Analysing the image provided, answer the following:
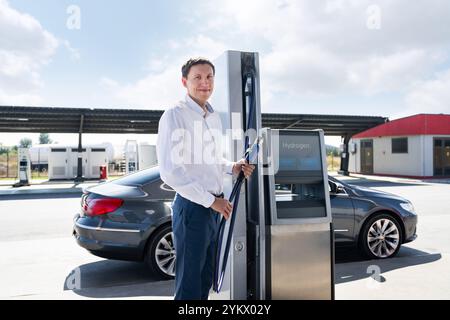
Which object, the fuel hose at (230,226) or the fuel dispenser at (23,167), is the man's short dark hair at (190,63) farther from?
the fuel dispenser at (23,167)

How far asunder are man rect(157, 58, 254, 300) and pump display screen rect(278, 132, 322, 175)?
2.29ft

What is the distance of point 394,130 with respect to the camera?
2566cm

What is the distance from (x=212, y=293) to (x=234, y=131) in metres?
1.24

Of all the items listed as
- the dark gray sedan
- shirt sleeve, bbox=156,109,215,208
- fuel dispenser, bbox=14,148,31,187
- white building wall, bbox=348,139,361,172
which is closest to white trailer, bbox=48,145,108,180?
fuel dispenser, bbox=14,148,31,187

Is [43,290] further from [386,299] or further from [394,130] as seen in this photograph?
[394,130]

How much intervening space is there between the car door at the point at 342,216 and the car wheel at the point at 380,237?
0.25 m

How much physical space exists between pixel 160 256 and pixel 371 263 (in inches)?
105

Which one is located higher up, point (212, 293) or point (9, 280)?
point (212, 293)

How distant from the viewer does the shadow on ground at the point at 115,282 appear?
3871mm

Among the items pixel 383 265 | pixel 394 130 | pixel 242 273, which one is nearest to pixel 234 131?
pixel 242 273

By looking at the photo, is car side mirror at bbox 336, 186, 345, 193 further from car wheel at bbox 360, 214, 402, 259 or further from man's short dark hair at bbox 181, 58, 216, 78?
man's short dark hair at bbox 181, 58, 216, 78

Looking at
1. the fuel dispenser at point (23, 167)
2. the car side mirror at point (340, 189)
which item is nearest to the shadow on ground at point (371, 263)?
the car side mirror at point (340, 189)

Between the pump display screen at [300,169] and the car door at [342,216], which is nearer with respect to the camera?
the pump display screen at [300,169]

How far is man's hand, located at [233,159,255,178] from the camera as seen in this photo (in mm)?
2559
